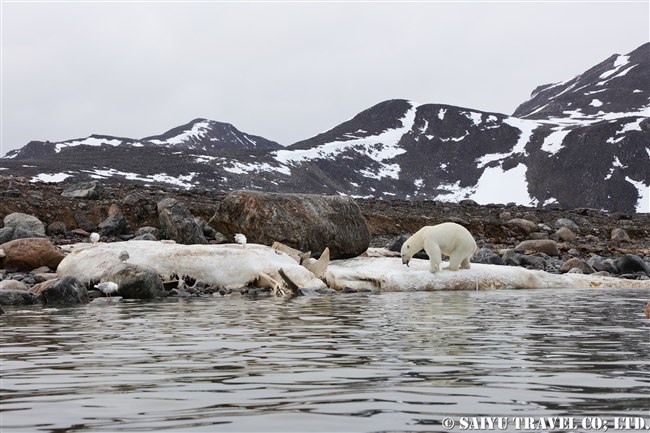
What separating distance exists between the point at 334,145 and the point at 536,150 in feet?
115

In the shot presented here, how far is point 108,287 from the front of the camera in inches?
396

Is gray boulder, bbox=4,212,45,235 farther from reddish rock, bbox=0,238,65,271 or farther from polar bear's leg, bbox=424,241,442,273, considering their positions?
polar bear's leg, bbox=424,241,442,273

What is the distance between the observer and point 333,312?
7.89 metres

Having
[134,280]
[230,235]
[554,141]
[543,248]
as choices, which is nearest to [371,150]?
[554,141]

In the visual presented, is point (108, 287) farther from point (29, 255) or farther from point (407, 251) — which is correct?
point (407, 251)

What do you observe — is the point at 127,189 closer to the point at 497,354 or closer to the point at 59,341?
the point at 59,341

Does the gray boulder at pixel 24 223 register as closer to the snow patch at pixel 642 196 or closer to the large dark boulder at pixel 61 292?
the large dark boulder at pixel 61 292

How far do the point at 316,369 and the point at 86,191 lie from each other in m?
19.5

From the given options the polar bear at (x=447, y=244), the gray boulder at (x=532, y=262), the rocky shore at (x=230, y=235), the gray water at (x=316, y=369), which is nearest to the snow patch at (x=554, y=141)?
the rocky shore at (x=230, y=235)

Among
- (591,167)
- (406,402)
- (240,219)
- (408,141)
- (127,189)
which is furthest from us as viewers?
(408,141)

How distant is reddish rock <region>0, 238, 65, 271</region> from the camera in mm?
11984

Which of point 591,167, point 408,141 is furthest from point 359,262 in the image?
point 408,141

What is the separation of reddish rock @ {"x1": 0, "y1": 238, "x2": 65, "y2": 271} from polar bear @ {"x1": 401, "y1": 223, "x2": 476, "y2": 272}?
682 centimetres

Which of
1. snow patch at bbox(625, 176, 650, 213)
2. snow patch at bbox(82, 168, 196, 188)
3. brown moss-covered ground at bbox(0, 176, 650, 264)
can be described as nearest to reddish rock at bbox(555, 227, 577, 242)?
brown moss-covered ground at bbox(0, 176, 650, 264)
